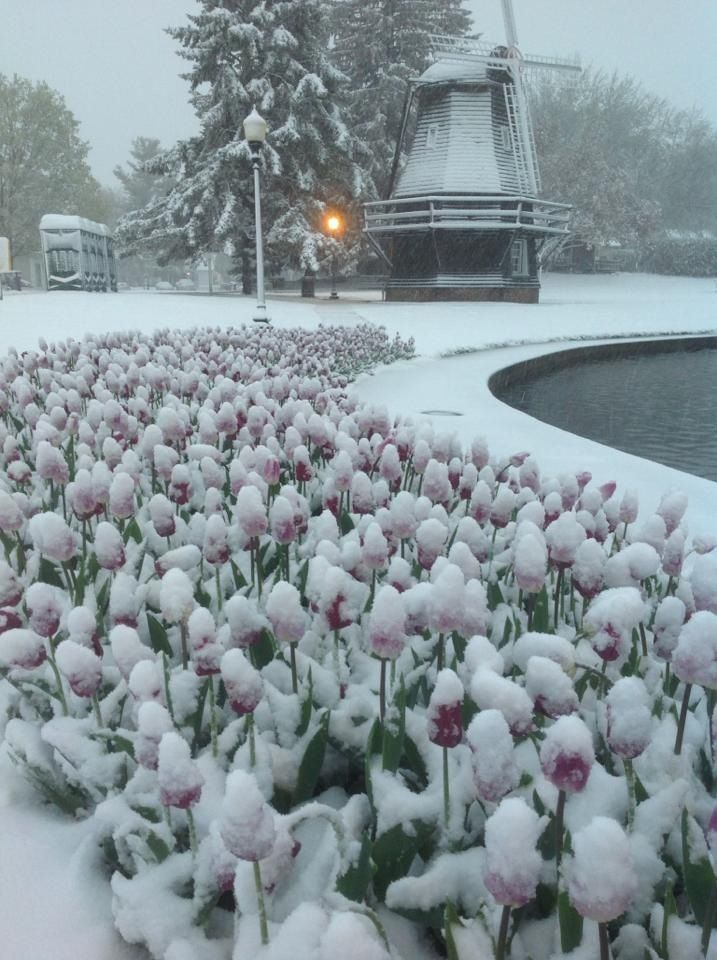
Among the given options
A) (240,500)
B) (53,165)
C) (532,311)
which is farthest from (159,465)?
(53,165)

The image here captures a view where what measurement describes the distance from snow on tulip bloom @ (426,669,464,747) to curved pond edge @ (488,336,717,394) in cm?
980

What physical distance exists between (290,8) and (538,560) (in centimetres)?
3511

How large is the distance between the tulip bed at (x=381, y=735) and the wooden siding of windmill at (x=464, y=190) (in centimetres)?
2911

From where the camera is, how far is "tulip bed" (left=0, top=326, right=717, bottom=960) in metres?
1.33

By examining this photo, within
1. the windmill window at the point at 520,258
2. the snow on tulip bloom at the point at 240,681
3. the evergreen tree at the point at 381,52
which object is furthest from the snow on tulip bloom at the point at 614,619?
the evergreen tree at the point at 381,52

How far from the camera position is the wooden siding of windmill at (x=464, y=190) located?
100 ft

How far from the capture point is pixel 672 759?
1.79 meters

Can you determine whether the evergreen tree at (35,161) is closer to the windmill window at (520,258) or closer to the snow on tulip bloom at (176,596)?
the windmill window at (520,258)

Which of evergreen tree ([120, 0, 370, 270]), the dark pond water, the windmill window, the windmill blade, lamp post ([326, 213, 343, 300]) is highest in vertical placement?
the windmill blade

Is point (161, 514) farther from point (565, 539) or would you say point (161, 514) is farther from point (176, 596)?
point (565, 539)

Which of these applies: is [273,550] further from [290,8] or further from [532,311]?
[290,8]

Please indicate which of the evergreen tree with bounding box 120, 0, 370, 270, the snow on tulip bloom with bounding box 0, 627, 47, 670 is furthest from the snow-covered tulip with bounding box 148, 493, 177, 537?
the evergreen tree with bounding box 120, 0, 370, 270

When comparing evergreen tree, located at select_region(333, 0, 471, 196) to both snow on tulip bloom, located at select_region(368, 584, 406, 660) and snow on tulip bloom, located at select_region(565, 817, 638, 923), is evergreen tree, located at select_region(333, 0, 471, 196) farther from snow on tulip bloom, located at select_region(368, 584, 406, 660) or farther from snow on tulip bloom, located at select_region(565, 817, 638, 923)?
snow on tulip bloom, located at select_region(565, 817, 638, 923)

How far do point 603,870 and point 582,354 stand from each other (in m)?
19.3
